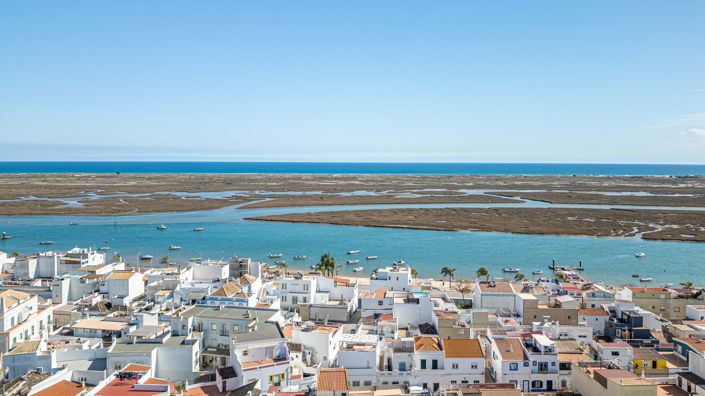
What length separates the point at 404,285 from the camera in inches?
1781

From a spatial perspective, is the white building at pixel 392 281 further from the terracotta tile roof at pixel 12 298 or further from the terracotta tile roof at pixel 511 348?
the terracotta tile roof at pixel 12 298

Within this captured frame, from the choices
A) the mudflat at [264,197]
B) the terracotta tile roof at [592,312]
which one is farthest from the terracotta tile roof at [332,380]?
the mudflat at [264,197]

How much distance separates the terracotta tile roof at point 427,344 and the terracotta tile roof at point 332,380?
18.4 ft

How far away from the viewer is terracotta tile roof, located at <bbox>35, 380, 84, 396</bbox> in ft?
77.8

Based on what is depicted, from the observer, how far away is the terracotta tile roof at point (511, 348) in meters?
28.4

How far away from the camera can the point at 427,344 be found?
95.9 feet

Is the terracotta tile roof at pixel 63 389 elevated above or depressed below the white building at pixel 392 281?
below

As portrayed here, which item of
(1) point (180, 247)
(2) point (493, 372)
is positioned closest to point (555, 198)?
(1) point (180, 247)

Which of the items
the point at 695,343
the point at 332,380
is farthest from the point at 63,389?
the point at 695,343

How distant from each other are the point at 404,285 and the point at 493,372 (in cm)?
1613

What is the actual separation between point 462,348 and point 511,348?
2641 millimetres

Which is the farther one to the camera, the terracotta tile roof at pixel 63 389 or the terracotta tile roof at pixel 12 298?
the terracotta tile roof at pixel 12 298

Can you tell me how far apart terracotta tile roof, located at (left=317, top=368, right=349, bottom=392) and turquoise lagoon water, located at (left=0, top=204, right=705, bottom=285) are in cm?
3777

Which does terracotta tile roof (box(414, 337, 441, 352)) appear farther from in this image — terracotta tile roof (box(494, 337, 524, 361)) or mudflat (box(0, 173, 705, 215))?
mudflat (box(0, 173, 705, 215))
